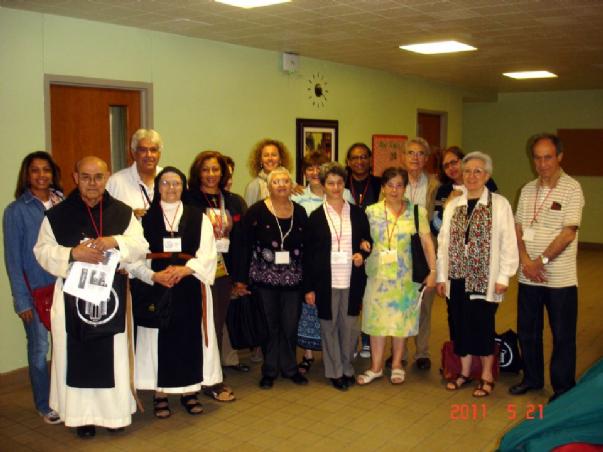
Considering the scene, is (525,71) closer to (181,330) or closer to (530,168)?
(530,168)

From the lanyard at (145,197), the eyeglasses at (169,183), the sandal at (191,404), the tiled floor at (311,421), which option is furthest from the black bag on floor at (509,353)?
the lanyard at (145,197)

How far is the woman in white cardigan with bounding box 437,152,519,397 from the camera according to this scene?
12.9 feet

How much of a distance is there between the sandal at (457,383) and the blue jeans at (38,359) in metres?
2.68

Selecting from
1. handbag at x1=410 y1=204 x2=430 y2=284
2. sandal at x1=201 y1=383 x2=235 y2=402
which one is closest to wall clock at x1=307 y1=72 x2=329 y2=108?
handbag at x1=410 y1=204 x2=430 y2=284

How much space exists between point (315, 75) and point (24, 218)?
14.1 ft

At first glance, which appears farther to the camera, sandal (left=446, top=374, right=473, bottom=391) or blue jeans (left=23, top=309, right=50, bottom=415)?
sandal (left=446, top=374, right=473, bottom=391)

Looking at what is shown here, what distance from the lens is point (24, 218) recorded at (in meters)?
3.68

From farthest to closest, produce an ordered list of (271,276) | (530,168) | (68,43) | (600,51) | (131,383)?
(530,168) → (600,51) → (68,43) → (271,276) → (131,383)

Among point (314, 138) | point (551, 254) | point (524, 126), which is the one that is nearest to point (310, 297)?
point (551, 254)

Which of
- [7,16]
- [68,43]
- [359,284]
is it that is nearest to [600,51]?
[359,284]

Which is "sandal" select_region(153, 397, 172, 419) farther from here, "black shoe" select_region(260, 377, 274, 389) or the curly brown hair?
the curly brown hair

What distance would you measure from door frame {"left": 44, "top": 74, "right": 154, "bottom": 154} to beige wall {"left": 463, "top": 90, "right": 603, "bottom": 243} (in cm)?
846

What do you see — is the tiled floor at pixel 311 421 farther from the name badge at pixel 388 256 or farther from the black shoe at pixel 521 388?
the name badge at pixel 388 256

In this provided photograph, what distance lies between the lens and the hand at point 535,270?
3908mm
